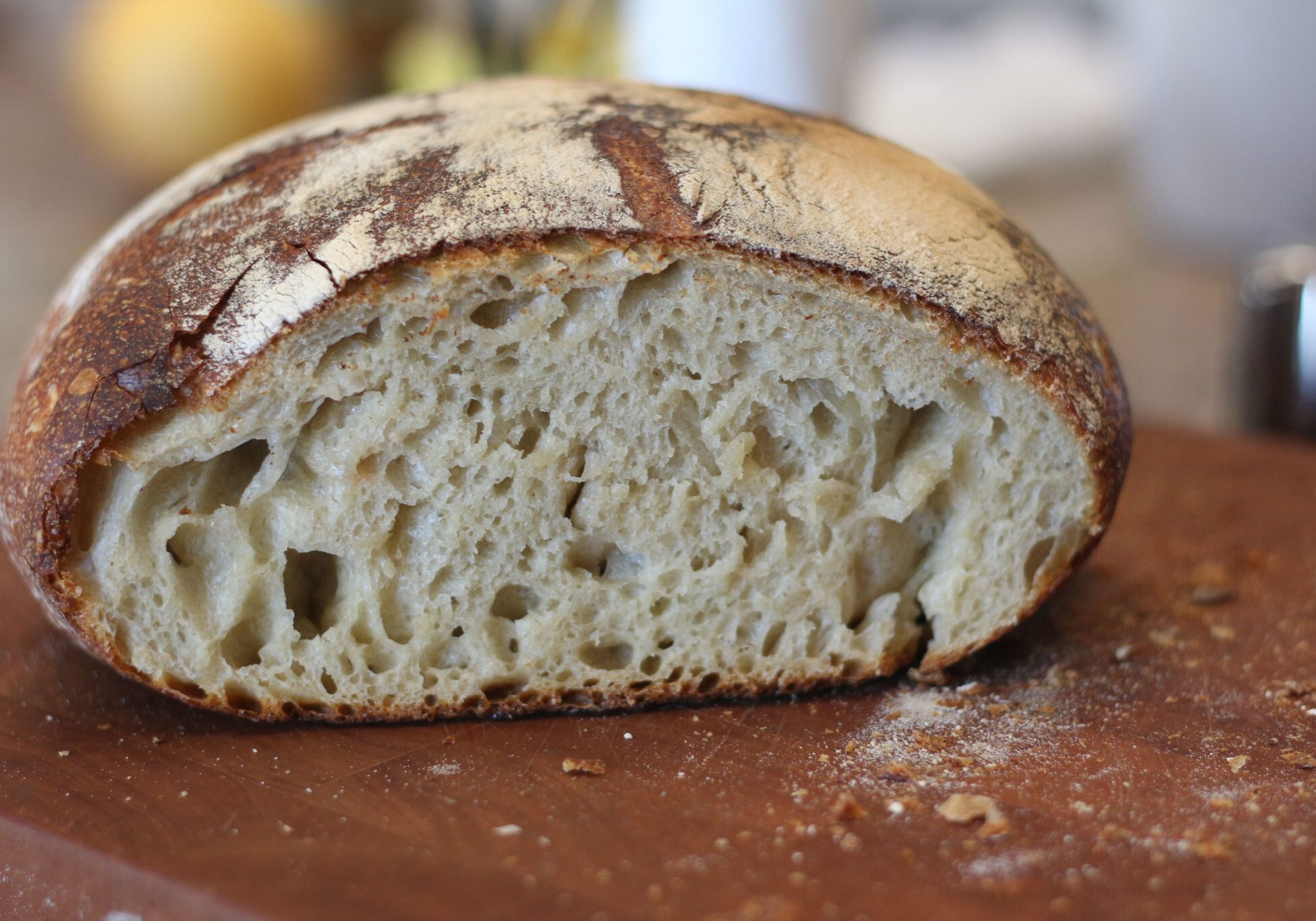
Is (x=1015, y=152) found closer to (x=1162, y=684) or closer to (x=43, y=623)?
(x=1162, y=684)

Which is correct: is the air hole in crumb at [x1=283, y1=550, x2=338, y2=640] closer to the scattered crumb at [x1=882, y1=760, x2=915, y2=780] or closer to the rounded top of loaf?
the rounded top of loaf

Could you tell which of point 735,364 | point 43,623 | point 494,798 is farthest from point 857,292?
point 43,623

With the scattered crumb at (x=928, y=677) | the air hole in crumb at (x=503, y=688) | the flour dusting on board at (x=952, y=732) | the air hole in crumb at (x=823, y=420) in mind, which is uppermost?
the air hole in crumb at (x=823, y=420)

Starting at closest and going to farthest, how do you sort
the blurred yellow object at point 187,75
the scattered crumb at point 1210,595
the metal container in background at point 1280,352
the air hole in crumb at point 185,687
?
the air hole in crumb at point 185,687 < the scattered crumb at point 1210,595 < the metal container in background at point 1280,352 < the blurred yellow object at point 187,75

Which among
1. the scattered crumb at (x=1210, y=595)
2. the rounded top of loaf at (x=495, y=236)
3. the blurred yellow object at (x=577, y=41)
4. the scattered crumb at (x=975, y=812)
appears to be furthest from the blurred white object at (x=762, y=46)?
the scattered crumb at (x=975, y=812)

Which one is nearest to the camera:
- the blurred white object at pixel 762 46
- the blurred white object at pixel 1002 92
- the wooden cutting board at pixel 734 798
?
the wooden cutting board at pixel 734 798

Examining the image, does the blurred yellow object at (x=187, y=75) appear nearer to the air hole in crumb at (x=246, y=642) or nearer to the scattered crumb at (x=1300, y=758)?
the air hole in crumb at (x=246, y=642)

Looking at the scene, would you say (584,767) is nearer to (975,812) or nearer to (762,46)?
(975,812)
